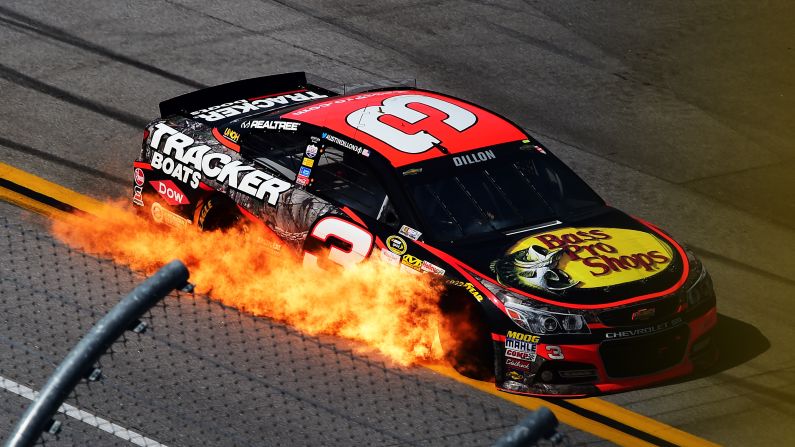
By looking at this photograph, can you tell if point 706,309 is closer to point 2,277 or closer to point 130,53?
point 2,277

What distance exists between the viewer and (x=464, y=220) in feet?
27.2

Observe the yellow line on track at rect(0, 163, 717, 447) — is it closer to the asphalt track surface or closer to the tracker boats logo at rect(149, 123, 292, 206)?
the asphalt track surface

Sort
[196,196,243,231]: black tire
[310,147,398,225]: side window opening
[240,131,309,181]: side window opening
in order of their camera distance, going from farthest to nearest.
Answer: [240,131,309,181]: side window opening < [196,196,243,231]: black tire < [310,147,398,225]: side window opening

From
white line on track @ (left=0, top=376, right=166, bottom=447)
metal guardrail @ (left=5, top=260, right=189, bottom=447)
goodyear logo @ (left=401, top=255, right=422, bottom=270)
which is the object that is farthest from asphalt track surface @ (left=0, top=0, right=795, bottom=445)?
metal guardrail @ (left=5, top=260, right=189, bottom=447)

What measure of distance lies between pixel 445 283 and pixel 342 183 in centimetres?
130

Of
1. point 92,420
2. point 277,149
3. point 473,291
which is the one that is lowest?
point 92,420

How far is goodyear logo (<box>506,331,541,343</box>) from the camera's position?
751 cm

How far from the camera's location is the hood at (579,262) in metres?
7.70

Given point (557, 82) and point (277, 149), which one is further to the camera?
point (557, 82)

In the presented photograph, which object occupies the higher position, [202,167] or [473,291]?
[473,291]

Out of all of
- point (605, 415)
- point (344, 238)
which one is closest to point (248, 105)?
point (344, 238)

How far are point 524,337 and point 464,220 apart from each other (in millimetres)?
1095

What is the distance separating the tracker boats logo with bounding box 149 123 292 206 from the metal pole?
4.96 m

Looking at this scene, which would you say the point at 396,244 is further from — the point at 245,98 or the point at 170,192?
the point at 245,98
